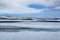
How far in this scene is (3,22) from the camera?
80 centimetres

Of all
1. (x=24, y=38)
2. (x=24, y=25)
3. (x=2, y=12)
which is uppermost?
(x=2, y=12)

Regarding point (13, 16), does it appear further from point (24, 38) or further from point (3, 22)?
point (24, 38)

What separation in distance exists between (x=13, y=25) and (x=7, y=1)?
0.19 meters

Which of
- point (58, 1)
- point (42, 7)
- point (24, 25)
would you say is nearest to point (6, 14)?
point (24, 25)

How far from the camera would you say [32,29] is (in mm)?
826

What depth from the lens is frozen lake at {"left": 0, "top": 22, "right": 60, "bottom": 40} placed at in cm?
81

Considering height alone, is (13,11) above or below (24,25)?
above

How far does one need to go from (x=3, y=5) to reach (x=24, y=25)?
22cm

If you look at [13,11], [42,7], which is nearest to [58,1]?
[42,7]

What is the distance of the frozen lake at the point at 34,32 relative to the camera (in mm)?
812

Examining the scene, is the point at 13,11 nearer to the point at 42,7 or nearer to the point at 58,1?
the point at 42,7

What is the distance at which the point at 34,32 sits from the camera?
0.83 m

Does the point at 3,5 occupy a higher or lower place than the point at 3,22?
higher

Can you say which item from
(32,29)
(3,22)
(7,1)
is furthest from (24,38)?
(7,1)
